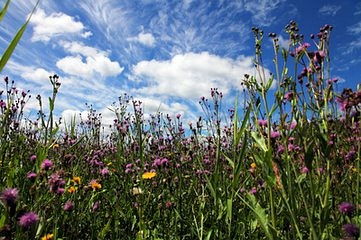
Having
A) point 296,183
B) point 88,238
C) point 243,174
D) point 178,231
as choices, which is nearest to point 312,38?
point 243,174

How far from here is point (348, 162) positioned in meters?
2.52

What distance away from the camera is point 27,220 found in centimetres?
145

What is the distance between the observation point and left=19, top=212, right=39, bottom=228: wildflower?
4.70 ft

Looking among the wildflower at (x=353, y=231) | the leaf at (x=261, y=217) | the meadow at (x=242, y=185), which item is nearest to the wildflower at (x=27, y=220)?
the meadow at (x=242, y=185)

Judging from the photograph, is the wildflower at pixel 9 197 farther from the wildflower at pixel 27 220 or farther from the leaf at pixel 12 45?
the leaf at pixel 12 45

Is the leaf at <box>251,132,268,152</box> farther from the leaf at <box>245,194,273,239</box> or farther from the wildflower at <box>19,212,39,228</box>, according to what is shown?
the wildflower at <box>19,212,39,228</box>

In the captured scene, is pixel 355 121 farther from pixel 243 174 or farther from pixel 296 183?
pixel 243 174

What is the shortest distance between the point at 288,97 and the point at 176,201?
4.11 feet

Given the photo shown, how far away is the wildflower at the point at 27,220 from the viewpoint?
4.70 ft

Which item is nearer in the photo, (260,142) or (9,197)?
(9,197)

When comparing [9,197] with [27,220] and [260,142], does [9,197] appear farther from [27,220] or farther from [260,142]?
[260,142]

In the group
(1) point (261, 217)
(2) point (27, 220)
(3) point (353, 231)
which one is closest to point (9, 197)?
(2) point (27, 220)

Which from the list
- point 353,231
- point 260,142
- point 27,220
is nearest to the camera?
point 353,231

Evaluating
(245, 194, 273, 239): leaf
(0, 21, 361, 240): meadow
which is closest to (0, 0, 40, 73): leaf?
(0, 21, 361, 240): meadow
